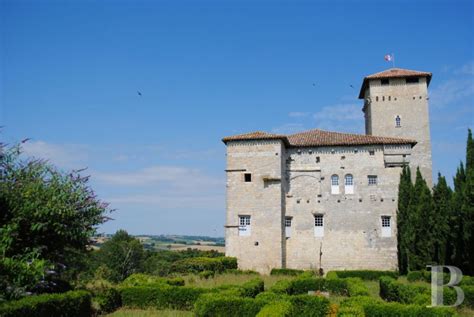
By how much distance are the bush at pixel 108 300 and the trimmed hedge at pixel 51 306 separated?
2.16ft

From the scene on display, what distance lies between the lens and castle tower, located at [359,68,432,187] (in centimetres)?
3450

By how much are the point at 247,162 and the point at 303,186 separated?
4907 mm

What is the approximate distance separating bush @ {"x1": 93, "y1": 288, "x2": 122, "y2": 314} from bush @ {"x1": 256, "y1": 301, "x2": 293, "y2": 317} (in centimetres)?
655

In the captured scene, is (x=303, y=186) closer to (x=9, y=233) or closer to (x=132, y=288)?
(x=132, y=288)

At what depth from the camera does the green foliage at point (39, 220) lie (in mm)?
13391

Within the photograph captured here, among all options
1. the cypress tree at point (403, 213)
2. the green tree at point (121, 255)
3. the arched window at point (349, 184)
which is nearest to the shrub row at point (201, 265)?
the arched window at point (349, 184)

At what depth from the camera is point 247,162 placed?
3109 centimetres

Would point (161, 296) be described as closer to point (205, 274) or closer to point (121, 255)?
point (205, 274)

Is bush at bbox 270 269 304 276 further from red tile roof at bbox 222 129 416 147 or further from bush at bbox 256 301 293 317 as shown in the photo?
bush at bbox 256 301 293 317

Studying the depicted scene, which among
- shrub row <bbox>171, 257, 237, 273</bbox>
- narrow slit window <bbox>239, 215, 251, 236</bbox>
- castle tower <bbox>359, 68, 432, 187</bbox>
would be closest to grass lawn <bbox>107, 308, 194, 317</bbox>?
shrub row <bbox>171, 257, 237, 273</bbox>

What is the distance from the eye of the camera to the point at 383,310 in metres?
13.2

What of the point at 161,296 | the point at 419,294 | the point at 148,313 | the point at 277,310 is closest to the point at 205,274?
the point at 161,296

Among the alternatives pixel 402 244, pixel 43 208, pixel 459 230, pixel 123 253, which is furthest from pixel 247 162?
pixel 123 253

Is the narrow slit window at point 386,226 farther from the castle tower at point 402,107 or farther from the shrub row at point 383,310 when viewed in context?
the shrub row at point 383,310
